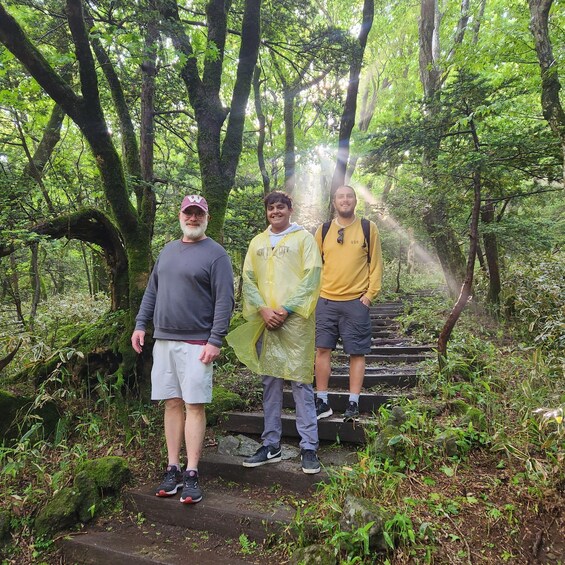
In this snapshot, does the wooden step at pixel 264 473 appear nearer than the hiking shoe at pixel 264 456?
Yes

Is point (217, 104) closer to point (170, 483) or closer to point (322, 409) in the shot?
point (322, 409)

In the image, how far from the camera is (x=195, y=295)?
10.2 feet

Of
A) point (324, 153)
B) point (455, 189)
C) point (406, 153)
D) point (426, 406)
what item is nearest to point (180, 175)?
point (406, 153)

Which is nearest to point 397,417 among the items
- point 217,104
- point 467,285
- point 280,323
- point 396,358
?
point 280,323

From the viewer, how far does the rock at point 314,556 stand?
2.30 m

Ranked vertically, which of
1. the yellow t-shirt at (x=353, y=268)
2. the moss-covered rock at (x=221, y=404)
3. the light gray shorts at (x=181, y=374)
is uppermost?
the yellow t-shirt at (x=353, y=268)

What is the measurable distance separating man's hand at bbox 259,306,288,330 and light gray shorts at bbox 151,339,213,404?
57 centimetres

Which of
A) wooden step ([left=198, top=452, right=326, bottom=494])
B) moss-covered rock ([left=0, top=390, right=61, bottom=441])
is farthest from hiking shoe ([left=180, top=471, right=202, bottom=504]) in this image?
moss-covered rock ([left=0, top=390, right=61, bottom=441])

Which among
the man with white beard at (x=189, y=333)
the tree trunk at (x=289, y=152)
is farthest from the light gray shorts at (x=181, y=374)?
the tree trunk at (x=289, y=152)

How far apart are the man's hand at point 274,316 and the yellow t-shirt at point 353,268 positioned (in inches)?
32.9

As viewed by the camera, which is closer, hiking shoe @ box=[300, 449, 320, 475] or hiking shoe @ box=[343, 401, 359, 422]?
hiking shoe @ box=[300, 449, 320, 475]

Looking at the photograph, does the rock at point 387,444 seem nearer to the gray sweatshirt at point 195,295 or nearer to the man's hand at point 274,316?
the man's hand at point 274,316

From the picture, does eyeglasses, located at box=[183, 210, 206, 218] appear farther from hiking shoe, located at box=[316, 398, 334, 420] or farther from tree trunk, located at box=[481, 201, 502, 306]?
tree trunk, located at box=[481, 201, 502, 306]

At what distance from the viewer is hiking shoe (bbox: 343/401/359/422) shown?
3.63m
